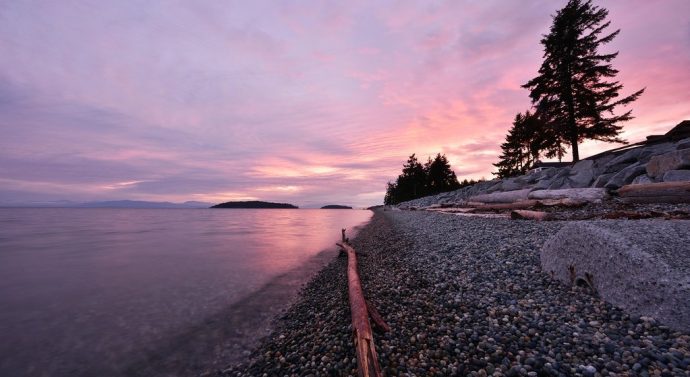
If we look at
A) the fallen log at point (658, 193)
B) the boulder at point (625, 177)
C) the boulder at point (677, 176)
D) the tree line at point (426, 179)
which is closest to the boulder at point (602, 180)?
the boulder at point (625, 177)

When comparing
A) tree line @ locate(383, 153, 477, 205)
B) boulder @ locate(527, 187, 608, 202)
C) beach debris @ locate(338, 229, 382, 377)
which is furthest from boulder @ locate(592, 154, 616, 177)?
tree line @ locate(383, 153, 477, 205)

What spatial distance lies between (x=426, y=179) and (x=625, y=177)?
69655mm

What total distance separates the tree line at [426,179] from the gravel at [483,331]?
71.4 metres

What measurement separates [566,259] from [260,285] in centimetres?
942

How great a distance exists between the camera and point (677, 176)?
11.2 metres

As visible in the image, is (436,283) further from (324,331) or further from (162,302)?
(162,302)

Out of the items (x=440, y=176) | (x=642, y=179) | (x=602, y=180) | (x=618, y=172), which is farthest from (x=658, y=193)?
(x=440, y=176)

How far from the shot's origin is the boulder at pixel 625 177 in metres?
13.9

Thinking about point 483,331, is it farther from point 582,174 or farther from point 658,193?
point 582,174

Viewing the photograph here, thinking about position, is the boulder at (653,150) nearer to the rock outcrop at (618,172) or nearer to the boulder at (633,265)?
the rock outcrop at (618,172)

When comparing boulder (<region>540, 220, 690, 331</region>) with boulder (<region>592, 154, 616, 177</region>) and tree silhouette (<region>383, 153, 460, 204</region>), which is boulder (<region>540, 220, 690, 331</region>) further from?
tree silhouette (<region>383, 153, 460, 204</region>)

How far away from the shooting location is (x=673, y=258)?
393cm

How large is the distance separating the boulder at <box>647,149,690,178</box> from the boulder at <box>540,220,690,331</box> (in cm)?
968

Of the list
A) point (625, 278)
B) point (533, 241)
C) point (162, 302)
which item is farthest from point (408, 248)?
point (162, 302)
